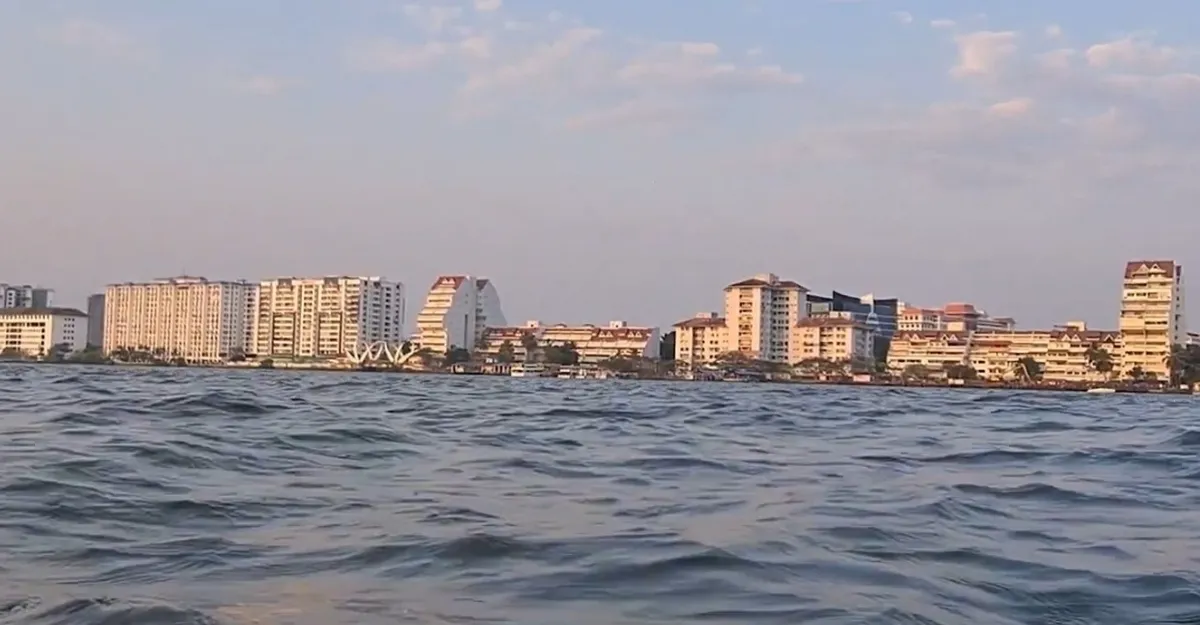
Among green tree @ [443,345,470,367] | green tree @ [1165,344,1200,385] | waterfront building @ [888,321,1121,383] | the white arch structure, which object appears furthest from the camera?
the white arch structure

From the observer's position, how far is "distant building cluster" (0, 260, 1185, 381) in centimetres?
10381

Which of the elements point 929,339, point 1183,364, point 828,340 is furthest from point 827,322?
point 1183,364

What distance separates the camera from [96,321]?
145 m

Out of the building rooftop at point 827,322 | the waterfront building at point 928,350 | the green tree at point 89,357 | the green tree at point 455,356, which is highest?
the building rooftop at point 827,322

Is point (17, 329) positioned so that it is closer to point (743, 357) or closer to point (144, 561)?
point (743, 357)

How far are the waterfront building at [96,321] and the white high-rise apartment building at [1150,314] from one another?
100428 millimetres

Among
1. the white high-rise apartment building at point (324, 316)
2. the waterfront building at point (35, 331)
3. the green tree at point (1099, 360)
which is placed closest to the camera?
the green tree at point (1099, 360)

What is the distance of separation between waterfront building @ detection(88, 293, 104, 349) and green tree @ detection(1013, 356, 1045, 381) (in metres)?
92.1

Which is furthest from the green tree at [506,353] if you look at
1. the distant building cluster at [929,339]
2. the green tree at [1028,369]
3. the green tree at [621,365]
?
the green tree at [1028,369]

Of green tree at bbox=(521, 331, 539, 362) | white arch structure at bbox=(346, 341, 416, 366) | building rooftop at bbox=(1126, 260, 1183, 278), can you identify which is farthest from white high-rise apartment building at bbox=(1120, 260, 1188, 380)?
white arch structure at bbox=(346, 341, 416, 366)

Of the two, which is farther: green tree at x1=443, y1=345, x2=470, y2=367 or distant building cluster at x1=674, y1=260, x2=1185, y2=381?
green tree at x1=443, y1=345, x2=470, y2=367

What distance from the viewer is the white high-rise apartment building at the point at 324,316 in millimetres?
128875

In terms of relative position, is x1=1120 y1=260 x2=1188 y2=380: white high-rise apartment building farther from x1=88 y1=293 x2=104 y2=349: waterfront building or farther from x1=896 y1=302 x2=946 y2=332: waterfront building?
x1=88 y1=293 x2=104 y2=349: waterfront building

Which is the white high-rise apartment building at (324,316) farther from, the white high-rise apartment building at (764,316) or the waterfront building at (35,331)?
the white high-rise apartment building at (764,316)
